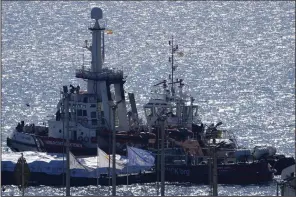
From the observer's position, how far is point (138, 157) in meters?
130

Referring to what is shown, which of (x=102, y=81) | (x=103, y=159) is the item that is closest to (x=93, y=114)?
(x=102, y=81)

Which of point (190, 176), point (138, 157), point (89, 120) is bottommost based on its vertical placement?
point (190, 176)

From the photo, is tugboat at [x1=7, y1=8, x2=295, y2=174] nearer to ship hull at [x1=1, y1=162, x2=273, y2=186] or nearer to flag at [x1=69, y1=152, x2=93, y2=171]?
ship hull at [x1=1, y1=162, x2=273, y2=186]

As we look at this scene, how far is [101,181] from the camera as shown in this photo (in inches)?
5453

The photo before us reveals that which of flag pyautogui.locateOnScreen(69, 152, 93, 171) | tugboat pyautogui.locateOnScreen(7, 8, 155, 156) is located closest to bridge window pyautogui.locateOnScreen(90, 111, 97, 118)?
tugboat pyautogui.locateOnScreen(7, 8, 155, 156)

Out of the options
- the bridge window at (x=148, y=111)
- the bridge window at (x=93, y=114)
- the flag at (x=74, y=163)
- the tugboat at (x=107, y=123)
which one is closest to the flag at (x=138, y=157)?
the flag at (x=74, y=163)

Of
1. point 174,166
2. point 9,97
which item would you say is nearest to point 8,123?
point 9,97

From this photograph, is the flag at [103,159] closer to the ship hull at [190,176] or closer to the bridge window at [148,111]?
the ship hull at [190,176]

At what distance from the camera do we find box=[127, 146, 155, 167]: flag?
424ft

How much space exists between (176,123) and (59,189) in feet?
54.2

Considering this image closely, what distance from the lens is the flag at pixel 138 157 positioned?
424 feet

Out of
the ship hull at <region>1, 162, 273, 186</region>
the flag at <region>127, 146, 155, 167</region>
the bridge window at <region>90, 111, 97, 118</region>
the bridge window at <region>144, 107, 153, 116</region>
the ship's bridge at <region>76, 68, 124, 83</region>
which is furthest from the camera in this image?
the bridge window at <region>144, 107, 153, 116</region>

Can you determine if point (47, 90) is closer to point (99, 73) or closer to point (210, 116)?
point (210, 116)

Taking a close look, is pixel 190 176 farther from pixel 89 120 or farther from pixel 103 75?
pixel 103 75
